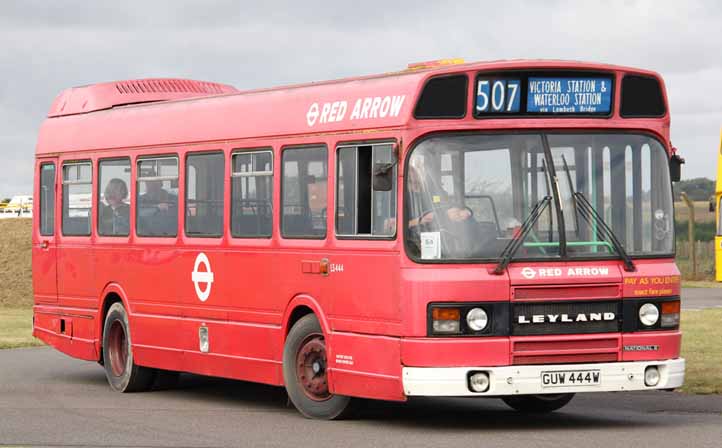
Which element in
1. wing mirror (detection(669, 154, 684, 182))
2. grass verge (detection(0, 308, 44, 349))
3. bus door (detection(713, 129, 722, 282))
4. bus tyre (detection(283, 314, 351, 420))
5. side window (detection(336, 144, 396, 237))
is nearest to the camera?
side window (detection(336, 144, 396, 237))

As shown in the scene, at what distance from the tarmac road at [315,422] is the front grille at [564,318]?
84cm

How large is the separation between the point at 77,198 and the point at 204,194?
140 inches

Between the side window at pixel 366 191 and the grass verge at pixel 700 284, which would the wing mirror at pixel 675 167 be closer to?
the side window at pixel 366 191

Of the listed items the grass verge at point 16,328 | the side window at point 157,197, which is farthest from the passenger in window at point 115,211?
the grass verge at point 16,328

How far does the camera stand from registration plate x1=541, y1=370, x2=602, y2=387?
13.6 m

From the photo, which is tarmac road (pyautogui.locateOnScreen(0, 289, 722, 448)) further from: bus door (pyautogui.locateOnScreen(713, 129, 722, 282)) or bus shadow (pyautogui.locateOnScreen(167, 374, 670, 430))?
bus door (pyautogui.locateOnScreen(713, 129, 722, 282))

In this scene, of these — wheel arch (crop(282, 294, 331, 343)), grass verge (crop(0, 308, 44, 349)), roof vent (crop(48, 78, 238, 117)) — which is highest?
roof vent (crop(48, 78, 238, 117))

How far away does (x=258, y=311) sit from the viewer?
16203mm

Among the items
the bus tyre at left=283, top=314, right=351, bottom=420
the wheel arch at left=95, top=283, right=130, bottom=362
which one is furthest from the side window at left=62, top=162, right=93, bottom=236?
the bus tyre at left=283, top=314, right=351, bottom=420

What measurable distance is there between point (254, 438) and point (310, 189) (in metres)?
2.62

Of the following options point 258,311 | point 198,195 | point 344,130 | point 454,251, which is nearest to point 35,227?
point 198,195

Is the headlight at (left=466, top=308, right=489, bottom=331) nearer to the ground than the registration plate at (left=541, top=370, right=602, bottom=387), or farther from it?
farther from it

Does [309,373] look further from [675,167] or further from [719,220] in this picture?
[719,220]

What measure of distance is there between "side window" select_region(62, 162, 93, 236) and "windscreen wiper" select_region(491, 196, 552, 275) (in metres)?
7.54
